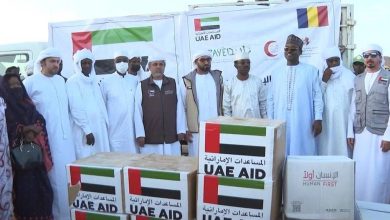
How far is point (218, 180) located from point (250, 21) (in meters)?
4.11

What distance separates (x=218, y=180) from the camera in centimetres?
220

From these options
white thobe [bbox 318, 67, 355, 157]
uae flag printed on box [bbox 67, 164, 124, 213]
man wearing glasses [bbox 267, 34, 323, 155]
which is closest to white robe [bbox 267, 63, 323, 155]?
man wearing glasses [bbox 267, 34, 323, 155]

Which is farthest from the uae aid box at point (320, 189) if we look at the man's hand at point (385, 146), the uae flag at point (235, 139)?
the man's hand at point (385, 146)

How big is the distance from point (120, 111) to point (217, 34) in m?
2.04

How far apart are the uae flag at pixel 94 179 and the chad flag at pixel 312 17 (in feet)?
13.8

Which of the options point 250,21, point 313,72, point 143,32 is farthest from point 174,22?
point 313,72

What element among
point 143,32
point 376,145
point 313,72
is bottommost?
point 376,145

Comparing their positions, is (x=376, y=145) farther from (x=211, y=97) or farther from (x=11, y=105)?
(x=11, y=105)

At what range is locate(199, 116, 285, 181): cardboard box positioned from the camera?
2129 mm

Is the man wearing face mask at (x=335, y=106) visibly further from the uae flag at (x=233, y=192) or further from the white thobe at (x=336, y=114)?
the uae flag at (x=233, y=192)

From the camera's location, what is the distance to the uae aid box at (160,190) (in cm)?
226

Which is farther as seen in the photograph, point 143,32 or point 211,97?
point 143,32

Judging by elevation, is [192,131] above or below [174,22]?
below

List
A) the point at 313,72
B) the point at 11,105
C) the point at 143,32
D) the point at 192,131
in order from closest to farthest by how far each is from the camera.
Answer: the point at 11,105 < the point at 313,72 < the point at 192,131 < the point at 143,32
